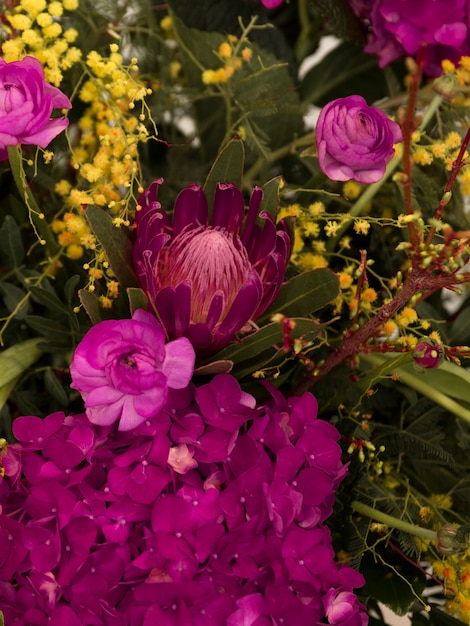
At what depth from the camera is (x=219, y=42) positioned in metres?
0.72

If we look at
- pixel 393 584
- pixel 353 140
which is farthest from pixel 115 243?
pixel 393 584

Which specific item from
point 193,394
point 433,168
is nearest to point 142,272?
point 193,394

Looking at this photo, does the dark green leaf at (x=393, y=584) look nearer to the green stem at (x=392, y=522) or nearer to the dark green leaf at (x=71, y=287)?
the green stem at (x=392, y=522)

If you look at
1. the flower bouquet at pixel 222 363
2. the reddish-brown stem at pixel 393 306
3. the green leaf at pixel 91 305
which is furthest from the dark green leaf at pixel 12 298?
the reddish-brown stem at pixel 393 306

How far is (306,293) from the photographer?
1.80 feet

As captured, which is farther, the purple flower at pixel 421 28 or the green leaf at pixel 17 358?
the purple flower at pixel 421 28

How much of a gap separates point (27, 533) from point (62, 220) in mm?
266

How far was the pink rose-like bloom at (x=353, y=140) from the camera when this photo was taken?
540 millimetres

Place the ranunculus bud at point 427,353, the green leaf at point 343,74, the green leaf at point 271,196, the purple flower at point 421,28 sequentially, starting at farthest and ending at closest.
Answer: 1. the green leaf at point 343,74
2. the purple flower at point 421,28
3. the green leaf at point 271,196
4. the ranunculus bud at point 427,353

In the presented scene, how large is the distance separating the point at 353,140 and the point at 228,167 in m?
0.09

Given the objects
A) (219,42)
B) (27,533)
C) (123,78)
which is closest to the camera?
(27,533)

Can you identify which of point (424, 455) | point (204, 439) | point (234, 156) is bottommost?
point (424, 455)

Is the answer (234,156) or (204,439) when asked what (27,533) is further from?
(234,156)

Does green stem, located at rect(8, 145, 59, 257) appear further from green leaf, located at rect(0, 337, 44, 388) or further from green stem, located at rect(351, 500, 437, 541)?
green stem, located at rect(351, 500, 437, 541)
